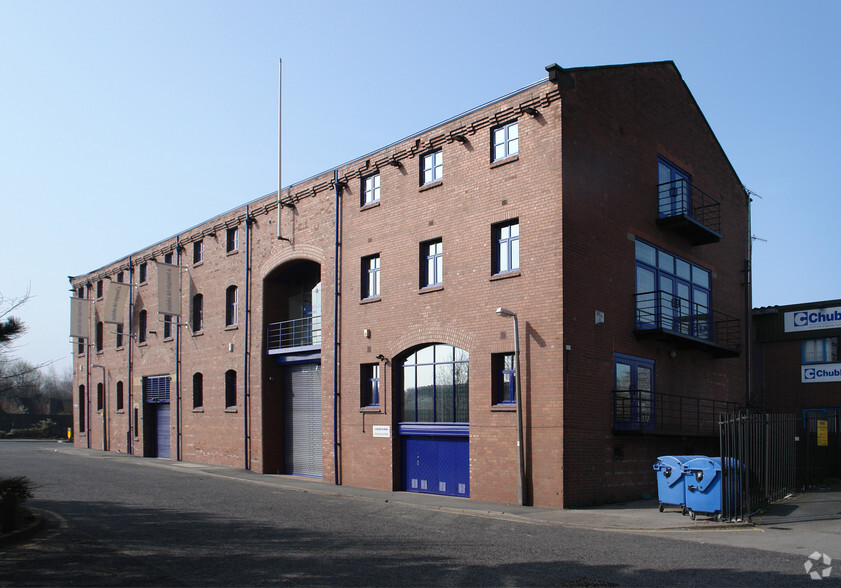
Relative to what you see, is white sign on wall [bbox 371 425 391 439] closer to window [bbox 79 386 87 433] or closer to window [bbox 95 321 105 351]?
window [bbox 95 321 105 351]

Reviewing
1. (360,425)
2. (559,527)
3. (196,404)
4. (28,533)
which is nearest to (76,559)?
(28,533)

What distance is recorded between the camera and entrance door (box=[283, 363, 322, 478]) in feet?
86.2

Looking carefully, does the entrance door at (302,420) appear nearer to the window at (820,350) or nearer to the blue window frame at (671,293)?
the blue window frame at (671,293)

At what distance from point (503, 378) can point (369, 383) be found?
558 centimetres

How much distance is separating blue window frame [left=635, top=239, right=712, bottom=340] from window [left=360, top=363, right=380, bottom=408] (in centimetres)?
795

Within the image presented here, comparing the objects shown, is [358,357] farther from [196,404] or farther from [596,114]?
[196,404]

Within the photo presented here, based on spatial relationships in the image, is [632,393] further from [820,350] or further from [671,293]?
[820,350]

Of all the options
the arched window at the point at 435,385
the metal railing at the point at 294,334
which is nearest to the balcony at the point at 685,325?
the arched window at the point at 435,385

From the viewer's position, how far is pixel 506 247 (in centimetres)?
1972

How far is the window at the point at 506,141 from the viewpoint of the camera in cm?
1969

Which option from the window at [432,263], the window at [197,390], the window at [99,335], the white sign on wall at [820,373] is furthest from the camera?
the window at [99,335]

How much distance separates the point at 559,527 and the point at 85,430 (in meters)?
37.4

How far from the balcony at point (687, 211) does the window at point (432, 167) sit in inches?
250

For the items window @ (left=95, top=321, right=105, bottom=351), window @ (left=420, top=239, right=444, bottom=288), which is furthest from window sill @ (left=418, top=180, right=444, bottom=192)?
window @ (left=95, top=321, right=105, bottom=351)
